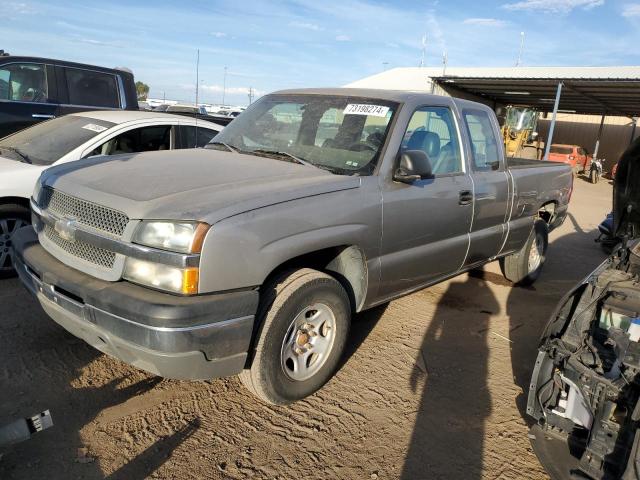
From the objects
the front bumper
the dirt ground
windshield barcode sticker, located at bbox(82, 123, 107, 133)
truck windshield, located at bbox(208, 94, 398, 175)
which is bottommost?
the dirt ground

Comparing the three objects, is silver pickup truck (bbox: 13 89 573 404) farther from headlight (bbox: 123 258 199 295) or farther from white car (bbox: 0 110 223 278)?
white car (bbox: 0 110 223 278)

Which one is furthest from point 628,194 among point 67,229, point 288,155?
point 67,229

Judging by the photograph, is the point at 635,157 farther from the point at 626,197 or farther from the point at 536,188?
the point at 536,188

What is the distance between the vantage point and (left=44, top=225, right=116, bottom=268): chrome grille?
2648 mm

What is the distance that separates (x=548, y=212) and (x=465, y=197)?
2.49 m

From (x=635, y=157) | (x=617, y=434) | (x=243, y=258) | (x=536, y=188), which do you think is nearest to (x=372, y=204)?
(x=243, y=258)

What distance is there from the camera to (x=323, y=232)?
9.62ft

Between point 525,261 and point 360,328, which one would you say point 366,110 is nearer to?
point 360,328

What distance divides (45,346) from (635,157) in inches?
185

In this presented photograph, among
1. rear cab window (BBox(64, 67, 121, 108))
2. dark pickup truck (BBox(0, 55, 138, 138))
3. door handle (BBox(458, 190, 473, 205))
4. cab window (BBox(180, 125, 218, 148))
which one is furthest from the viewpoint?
rear cab window (BBox(64, 67, 121, 108))

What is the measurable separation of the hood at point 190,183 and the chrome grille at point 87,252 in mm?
253

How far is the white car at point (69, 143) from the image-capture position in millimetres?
4543

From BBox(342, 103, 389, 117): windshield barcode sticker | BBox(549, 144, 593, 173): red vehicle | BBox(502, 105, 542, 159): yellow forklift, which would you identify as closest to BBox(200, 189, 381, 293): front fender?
BBox(342, 103, 389, 117): windshield barcode sticker

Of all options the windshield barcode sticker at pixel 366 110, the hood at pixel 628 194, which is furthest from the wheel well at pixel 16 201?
the hood at pixel 628 194
